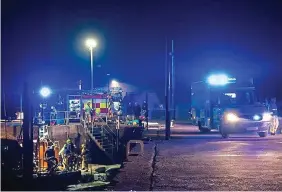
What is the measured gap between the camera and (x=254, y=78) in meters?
28.1

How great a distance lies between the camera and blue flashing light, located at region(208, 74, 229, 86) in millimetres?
28222

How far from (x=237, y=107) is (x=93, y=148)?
8188mm

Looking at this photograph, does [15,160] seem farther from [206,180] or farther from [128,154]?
[206,180]

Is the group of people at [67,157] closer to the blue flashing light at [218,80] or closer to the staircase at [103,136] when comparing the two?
the staircase at [103,136]

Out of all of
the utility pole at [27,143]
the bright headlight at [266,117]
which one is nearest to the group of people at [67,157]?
the utility pole at [27,143]

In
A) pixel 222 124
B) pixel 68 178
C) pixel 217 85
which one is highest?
pixel 217 85

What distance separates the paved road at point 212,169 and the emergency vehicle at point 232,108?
658 centimetres

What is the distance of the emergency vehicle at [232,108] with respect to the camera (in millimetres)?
24672

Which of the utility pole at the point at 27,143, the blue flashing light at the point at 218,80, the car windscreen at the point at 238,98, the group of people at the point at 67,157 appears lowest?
the group of people at the point at 67,157

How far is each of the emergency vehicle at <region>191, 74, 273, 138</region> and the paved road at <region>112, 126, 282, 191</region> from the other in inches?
259

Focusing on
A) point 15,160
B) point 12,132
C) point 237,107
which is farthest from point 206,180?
point 237,107

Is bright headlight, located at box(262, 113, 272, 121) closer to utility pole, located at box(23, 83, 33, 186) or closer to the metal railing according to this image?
the metal railing

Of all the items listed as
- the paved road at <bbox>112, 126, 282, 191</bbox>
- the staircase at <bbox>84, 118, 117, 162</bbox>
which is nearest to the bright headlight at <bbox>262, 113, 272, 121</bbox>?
the paved road at <bbox>112, 126, 282, 191</bbox>

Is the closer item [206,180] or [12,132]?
[206,180]
